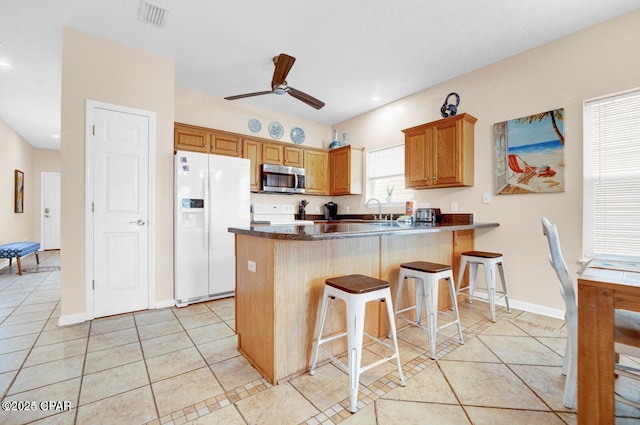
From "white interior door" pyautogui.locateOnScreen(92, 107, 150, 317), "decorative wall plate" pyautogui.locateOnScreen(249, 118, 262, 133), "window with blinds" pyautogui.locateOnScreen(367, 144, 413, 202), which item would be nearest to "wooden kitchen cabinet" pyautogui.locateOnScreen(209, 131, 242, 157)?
"decorative wall plate" pyautogui.locateOnScreen(249, 118, 262, 133)

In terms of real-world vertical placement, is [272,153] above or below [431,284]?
above

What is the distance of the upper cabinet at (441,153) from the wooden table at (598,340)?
2291 mm

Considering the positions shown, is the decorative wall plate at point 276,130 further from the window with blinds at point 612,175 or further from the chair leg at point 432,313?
the window with blinds at point 612,175

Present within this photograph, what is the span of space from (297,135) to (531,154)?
3.64m

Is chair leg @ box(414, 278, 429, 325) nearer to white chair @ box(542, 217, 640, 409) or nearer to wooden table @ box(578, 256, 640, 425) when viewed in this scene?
white chair @ box(542, 217, 640, 409)

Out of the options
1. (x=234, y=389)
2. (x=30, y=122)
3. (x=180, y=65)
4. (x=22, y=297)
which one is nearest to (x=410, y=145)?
(x=180, y=65)

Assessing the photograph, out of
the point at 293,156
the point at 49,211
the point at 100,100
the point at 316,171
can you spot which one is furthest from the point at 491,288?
the point at 49,211

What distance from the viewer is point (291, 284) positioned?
→ 176 centimetres

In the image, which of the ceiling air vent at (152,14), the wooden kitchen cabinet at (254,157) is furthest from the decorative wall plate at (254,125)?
the ceiling air vent at (152,14)

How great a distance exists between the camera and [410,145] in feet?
12.7

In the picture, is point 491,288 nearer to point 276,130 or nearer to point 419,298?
point 419,298

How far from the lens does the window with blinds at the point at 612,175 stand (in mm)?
2449

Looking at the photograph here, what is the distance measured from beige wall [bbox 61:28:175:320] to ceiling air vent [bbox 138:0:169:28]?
0.58 meters

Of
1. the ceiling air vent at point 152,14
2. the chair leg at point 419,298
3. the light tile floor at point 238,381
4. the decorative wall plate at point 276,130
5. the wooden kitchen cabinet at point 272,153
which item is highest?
the ceiling air vent at point 152,14
